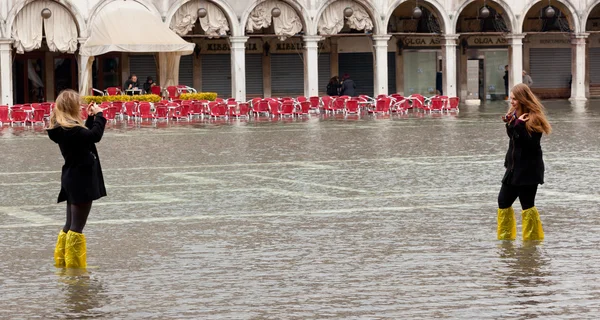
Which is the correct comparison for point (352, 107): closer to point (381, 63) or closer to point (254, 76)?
point (381, 63)

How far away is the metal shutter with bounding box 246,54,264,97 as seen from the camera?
155 feet

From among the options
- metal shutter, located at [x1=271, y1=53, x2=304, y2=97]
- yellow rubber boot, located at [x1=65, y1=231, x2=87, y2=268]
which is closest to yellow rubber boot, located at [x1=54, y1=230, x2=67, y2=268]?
yellow rubber boot, located at [x1=65, y1=231, x2=87, y2=268]

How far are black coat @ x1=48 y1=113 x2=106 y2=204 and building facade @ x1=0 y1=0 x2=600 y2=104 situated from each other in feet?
90.9

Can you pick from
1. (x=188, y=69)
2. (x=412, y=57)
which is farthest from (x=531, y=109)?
(x=412, y=57)

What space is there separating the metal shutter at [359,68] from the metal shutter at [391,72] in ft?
2.66

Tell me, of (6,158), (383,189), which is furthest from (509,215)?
(6,158)

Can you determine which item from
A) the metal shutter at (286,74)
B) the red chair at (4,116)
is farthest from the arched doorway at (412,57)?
the red chair at (4,116)

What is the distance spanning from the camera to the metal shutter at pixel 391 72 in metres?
48.8

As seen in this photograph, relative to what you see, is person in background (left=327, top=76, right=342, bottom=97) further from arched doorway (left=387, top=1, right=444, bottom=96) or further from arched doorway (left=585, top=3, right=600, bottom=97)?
arched doorway (left=585, top=3, right=600, bottom=97)

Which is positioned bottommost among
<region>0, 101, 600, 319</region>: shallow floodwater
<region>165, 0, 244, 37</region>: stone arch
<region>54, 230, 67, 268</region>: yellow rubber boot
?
<region>0, 101, 600, 319</region>: shallow floodwater

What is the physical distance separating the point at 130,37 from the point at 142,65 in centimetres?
816

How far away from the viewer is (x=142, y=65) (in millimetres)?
45156

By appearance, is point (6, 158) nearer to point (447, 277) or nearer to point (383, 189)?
point (383, 189)

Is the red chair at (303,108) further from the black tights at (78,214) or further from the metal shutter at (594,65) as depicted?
the black tights at (78,214)
